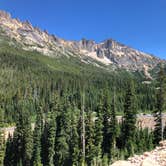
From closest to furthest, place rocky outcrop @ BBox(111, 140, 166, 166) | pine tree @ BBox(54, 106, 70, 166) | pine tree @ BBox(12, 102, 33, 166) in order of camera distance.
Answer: rocky outcrop @ BBox(111, 140, 166, 166) < pine tree @ BBox(54, 106, 70, 166) < pine tree @ BBox(12, 102, 33, 166)

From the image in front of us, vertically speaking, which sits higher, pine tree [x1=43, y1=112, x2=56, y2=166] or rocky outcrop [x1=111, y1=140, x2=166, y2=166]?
rocky outcrop [x1=111, y1=140, x2=166, y2=166]

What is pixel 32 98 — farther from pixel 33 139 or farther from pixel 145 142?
pixel 145 142

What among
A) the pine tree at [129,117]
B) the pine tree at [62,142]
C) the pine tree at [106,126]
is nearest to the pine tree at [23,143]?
the pine tree at [62,142]

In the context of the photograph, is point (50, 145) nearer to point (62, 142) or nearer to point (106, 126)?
point (62, 142)

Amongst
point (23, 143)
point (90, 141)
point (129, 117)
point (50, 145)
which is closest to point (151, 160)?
point (90, 141)

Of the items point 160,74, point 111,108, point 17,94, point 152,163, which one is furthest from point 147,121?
point 152,163

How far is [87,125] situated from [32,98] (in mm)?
124953

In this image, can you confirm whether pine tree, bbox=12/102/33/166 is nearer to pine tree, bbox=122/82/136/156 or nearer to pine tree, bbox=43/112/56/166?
pine tree, bbox=43/112/56/166

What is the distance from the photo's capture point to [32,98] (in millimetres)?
186250

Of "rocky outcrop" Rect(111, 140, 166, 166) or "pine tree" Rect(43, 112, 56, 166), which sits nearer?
"rocky outcrop" Rect(111, 140, 166, 166)

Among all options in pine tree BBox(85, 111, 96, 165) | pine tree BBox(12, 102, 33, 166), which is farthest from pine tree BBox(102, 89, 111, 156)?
pine tree BBox(12, 102, 33, 166)

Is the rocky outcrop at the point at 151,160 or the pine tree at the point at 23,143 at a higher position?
the rocky outcrop at the point at 151,160

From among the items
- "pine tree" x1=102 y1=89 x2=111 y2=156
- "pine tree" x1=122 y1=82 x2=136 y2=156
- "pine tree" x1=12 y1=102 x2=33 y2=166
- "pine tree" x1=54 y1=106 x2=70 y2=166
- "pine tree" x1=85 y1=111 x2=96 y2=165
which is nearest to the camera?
"pine tree" x1=85 y1=111 x2=96 y2=165

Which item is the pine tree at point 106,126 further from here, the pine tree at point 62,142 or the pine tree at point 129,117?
the pine tree at point 62,142
